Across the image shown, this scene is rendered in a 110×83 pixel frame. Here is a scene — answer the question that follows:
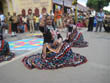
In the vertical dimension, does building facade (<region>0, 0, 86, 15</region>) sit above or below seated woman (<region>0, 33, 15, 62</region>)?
above

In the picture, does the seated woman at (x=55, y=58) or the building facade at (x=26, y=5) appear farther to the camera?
the building facade at (x=26, y=5)

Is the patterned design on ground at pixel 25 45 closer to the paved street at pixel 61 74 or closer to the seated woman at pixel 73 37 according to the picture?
the seated woman at pixel 73 37

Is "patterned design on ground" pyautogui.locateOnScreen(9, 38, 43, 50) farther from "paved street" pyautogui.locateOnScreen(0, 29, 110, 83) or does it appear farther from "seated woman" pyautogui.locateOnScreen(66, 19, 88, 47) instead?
"paved street" pyautogui.locateOnScreen(0, 29, 110, 83)

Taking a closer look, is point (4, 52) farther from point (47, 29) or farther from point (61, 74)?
point (61, 74)

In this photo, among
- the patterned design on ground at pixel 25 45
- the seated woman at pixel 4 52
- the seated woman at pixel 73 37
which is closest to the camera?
the seated woman at pixel 4 52

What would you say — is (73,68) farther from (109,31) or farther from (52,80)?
(109,31)

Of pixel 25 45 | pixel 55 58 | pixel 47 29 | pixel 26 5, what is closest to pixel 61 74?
pixel 55 58

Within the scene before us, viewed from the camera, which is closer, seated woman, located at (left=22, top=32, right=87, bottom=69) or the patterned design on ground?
seated woman, located at (left=22, top=32, right=87, bottom=69)

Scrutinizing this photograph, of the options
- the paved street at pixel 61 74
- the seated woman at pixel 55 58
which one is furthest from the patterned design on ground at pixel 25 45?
the seated woman at pixel 55 58

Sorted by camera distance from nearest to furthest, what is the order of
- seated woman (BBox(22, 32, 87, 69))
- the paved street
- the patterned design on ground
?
1. the paved street
2. seated woman (BBox(22, 32, 87, 69))
3. the patterned design on ground

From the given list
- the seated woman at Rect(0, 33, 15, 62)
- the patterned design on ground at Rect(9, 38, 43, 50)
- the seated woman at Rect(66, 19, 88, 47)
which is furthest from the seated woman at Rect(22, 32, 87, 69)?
the patterned design on ground at Rect(9, 38, 43, 50)

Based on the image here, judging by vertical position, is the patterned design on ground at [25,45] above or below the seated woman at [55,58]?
below

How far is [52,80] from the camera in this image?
125 inches

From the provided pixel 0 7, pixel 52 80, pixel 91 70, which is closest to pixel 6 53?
pixel 52 80
